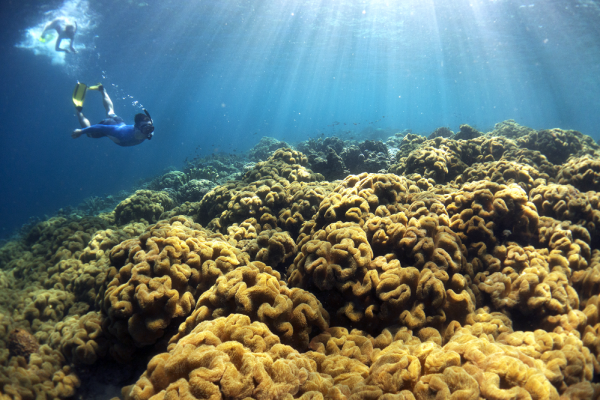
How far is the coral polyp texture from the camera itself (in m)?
2.29

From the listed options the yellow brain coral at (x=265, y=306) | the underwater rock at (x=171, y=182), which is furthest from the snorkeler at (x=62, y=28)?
the yellow brain coral at (x=265, y=306)

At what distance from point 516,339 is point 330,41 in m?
49.4

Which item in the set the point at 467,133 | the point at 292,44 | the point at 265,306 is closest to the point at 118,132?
the point at 265,306

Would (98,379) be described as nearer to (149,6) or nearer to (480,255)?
(480,255)

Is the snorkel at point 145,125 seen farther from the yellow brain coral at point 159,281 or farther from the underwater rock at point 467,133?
the underwater rock at point 467,133

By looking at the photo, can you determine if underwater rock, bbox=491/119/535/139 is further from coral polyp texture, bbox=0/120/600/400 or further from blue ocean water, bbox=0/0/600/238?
blue ocean water, bbox=0/0/600/238

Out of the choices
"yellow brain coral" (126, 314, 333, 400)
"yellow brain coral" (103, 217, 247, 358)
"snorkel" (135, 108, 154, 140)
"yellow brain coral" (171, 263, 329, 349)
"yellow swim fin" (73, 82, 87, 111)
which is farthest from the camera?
"yellow swim fin" (73, 82, 87, 111)

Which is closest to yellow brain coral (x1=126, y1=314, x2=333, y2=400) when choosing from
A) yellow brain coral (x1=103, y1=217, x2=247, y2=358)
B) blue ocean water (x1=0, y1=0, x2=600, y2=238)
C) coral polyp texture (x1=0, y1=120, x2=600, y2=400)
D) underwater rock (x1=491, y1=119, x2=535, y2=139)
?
coral polyp texture (x1=0, y1=120, x2=600, y2=400)

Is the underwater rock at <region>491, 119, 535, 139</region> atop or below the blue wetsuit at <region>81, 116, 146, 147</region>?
atop

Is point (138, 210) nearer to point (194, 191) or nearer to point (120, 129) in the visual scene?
point (194, 191)

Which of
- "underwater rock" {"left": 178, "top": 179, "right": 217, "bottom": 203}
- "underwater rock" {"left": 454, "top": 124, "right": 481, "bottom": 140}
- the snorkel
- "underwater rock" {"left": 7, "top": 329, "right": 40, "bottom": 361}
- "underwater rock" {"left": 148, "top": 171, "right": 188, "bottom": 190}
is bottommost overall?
"underwater rock" {"left": 148, "top": 171, "right": 188, "bottom": 190}


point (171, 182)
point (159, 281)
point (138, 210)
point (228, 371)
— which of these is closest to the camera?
point (228, 371)

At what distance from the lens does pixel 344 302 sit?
12.3 ft

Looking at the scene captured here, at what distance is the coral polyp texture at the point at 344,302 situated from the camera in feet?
7.52
